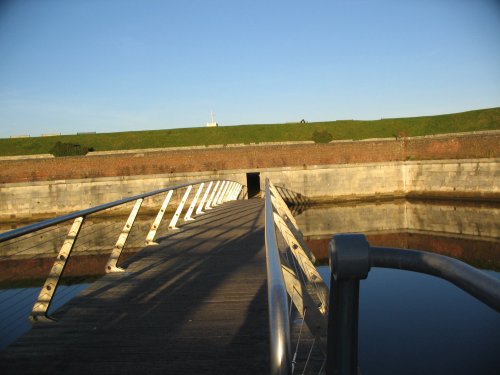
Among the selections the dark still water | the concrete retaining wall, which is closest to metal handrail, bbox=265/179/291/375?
the dark still water

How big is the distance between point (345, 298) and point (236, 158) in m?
23.7

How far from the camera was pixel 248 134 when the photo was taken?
34.6 meters

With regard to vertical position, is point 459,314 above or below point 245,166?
below

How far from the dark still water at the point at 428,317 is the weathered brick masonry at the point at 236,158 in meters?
10.0

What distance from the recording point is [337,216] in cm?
1903

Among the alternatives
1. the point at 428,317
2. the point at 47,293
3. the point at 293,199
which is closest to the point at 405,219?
the point at 293,199

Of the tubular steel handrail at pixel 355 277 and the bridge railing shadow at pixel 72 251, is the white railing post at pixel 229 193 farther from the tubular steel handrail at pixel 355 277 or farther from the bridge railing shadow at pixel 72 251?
the tubular steel handrail at pixel 355 277

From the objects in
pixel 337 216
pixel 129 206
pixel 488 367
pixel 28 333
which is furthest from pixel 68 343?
pixel 129 206

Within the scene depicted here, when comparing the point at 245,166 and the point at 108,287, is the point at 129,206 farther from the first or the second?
the point at 108,287

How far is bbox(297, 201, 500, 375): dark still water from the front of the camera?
5.89 m

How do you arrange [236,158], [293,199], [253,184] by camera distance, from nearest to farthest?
[293,199]
[236,158]
[253,184]

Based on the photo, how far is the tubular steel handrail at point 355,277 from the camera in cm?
70

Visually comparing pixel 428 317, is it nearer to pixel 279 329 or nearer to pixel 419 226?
pixel 279 329

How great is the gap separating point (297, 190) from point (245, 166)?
345cm
